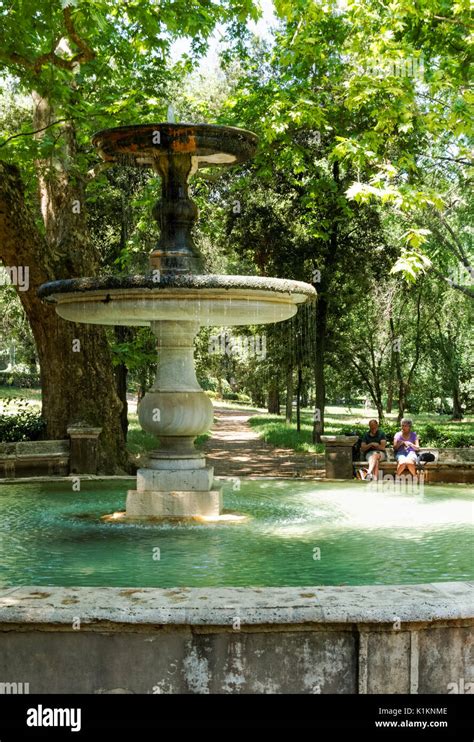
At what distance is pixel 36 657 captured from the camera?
4.03 meters

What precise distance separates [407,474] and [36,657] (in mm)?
9201

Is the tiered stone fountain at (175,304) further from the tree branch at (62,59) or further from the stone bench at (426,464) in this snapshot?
the stone bench at (426,464)

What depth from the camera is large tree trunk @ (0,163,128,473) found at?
1409 centimetres

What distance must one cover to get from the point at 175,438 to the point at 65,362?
22.2 feet

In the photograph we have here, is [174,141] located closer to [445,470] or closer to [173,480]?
[173,480]

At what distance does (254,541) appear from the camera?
6.85m

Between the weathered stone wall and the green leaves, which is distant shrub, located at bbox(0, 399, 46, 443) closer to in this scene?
the green leaves

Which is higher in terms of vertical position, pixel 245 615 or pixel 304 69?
pixel 304 69

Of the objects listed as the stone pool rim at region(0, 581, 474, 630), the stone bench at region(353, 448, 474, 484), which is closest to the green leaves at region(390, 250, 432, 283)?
the stone bench at region(353, 448, 474, 484)

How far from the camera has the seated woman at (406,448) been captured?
40.2ft

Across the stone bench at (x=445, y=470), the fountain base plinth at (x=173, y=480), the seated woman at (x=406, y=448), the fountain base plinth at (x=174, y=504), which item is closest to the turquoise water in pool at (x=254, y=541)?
the fountain base plinth at (x=174, y=504)

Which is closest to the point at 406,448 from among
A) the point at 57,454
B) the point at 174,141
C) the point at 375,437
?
the point at 375,437
